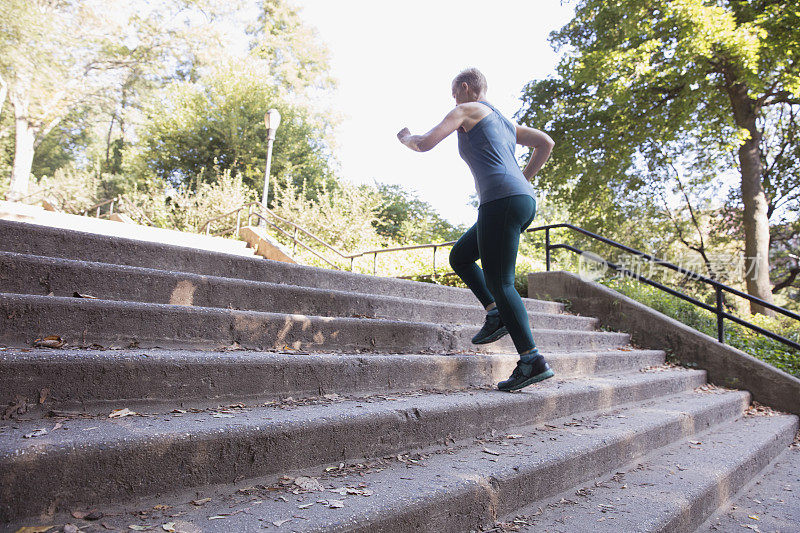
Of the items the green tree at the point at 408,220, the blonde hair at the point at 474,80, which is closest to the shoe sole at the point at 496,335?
the blonde hair at the point at 474,80

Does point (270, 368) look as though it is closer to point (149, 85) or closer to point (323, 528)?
point (323, 528)

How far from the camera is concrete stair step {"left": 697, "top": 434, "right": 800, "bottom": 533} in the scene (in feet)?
8.27

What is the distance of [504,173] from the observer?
9.39ft

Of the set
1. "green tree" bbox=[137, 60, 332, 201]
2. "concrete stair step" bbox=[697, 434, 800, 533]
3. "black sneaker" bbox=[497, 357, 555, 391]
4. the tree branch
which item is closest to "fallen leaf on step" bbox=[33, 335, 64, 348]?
"black sneaker" bbox=[497, 357, 555, 391]

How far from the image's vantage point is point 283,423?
6.26 ft

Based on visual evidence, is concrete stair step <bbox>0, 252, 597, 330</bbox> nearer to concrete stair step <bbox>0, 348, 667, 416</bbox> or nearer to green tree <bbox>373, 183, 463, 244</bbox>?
concrete stair step <bbox>0, 348, 667, 416</bbox>

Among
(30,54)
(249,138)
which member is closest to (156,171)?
(249,138)

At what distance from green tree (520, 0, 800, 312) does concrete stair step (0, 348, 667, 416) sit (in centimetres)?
1075

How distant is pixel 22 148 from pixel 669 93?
2532 cm

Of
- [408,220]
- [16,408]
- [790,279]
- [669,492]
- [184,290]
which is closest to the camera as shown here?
[16,408]

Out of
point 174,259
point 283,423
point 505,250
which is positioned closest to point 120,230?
point 174,259

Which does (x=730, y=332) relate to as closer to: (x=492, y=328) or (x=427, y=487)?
(x=492, y=328)

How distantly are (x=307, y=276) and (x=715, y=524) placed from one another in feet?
10.2

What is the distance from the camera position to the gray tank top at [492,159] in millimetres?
2838
